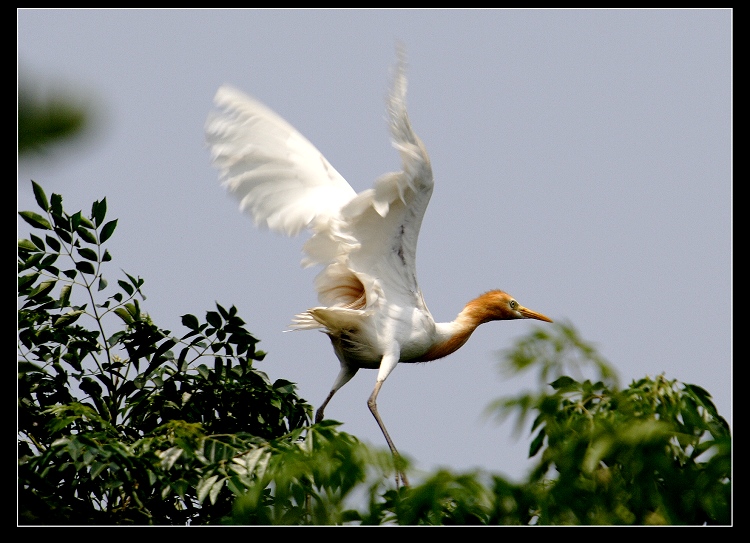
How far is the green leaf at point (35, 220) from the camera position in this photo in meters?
4.00

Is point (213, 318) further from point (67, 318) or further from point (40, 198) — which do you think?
point (40, 198)

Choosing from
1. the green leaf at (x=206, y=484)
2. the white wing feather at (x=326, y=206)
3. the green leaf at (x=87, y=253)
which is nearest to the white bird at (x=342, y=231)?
the white wing feather at (x=326, y=206)

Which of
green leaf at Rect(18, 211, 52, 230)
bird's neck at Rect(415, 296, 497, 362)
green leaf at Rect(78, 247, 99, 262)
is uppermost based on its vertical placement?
green leaf at Rect(18, 211, 52, 230)

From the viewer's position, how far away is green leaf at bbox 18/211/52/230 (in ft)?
13.1

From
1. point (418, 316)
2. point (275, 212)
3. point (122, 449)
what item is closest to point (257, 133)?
point (275, 212)

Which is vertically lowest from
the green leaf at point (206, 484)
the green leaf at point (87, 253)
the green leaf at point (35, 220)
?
the green leaf at point (206, 484)

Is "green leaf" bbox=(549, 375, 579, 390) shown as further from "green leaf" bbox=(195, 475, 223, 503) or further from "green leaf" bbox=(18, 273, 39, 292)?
"green leaf" bbox=(18, 273, 39, 292)

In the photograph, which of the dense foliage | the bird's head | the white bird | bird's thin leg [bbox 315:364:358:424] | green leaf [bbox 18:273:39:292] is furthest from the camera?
the bird's head

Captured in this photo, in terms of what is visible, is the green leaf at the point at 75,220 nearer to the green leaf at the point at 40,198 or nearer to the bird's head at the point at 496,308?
the green leaf at the point at 40,198

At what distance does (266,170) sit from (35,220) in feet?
4.38

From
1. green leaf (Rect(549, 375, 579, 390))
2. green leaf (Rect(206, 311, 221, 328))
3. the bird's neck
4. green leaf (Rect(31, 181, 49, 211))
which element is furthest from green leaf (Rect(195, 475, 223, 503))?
the bird's neck

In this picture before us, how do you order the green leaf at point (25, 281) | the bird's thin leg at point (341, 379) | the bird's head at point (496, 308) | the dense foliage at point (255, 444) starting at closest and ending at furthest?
the dense foliage at point (255, 444)
the green leaf at point (25, 281)
the bird's thin leg at point (341, 379)
the bird's head at point (496, 308)

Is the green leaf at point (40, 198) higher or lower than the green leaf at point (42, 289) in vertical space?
higher
